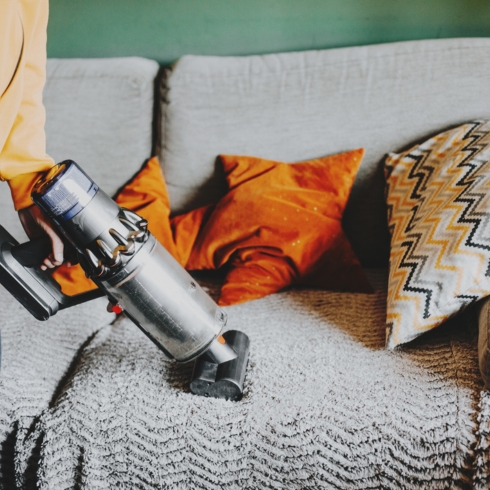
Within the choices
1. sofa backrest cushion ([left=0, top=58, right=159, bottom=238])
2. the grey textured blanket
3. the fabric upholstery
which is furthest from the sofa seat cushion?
the fabric upholstery

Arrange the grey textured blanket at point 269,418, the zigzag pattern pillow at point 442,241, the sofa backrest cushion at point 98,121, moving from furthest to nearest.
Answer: the sofa backrest cushion at point 98,121 → the zigzag pattern pillow at point 442,241 → the grey textured blanket at point 269,418

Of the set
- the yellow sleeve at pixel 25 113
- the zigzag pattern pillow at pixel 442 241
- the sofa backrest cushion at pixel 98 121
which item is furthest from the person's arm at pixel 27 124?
the zigzag pattern pillow at pixel 442 241

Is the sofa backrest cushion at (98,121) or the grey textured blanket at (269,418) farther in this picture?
the sofa backrest cushion at (98,121)

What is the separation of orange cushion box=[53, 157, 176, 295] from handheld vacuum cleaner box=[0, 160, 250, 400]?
32 centimetres

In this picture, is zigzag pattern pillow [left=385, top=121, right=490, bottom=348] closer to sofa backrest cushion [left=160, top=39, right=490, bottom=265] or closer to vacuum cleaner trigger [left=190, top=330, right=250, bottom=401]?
sofa backrest cushion [left=160, top=39, right=490, bottom=265]

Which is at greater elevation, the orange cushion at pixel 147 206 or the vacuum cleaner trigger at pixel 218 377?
the orange cushion at pixel 147 206

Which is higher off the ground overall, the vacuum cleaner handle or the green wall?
the green wall

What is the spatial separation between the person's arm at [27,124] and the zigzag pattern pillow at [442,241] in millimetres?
686

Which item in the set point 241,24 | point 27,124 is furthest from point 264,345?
point 241,24

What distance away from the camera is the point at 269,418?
876 mm

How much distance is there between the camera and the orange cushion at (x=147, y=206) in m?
1.28

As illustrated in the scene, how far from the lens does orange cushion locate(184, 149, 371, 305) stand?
1.25m

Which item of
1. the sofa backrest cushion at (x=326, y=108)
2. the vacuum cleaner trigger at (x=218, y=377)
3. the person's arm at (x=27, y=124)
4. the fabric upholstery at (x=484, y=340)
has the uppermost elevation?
the person's arm at (x=27, y=124)

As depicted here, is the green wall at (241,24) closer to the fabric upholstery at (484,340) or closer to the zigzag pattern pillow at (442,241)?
the zigzag pattern pillow at (442,241)
